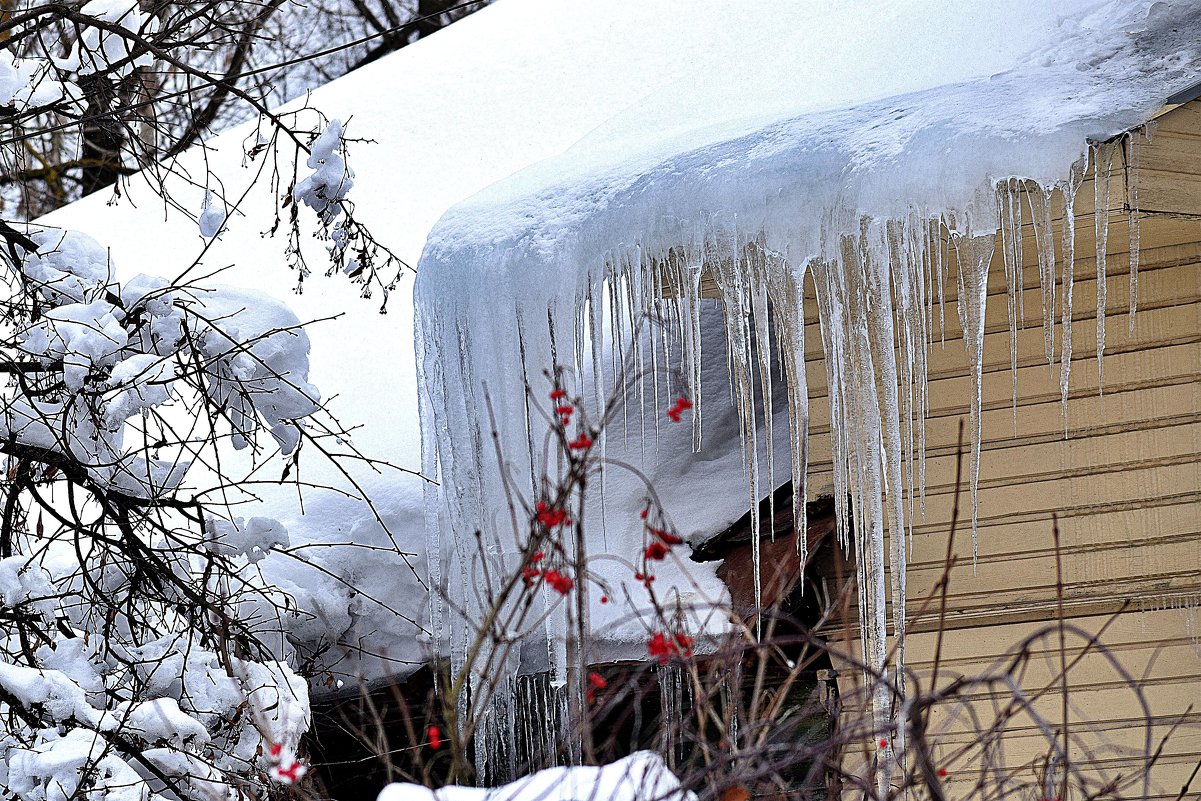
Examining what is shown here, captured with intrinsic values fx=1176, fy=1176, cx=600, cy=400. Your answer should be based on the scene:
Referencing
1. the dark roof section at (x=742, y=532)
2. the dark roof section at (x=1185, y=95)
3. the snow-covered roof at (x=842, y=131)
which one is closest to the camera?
the dark roof section at (x=1185, y=95)

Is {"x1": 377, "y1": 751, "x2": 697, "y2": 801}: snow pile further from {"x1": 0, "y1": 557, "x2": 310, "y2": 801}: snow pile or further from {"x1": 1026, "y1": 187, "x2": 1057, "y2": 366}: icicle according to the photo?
{"x1": 1026, "y1": 187, "x2": 1057, "y2": 366}: icicle

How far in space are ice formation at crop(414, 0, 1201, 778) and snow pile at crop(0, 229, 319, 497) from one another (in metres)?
0.81

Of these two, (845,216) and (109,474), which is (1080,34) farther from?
(109,474)

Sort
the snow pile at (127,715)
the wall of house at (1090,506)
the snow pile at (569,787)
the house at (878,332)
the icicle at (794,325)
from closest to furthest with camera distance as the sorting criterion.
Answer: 1. the snow pile at (569,787)
2. the snow pile at (127,715)
3. the house at (878,332)
4. the icicle at (794,325)
5. the wall of house at (1090,506)

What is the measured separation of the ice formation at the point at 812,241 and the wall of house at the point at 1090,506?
0.18m

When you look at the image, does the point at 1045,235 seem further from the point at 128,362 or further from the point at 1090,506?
the point at 128,362

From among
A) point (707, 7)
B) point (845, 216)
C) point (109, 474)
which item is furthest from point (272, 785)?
point (707, 7)

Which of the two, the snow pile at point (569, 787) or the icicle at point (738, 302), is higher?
the icicle at point (738, 302)

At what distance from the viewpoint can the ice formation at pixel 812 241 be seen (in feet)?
10.0

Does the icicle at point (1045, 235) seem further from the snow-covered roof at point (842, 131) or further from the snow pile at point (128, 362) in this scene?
the snow pile at point (128, 362)

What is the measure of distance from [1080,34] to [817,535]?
6.19ft

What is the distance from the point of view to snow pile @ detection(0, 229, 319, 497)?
2748 mm

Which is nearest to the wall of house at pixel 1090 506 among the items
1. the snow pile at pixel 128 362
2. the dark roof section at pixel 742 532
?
the dark roof section at pixel 742 532

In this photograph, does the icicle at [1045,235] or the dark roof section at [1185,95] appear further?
the icicle at [1045,235]
